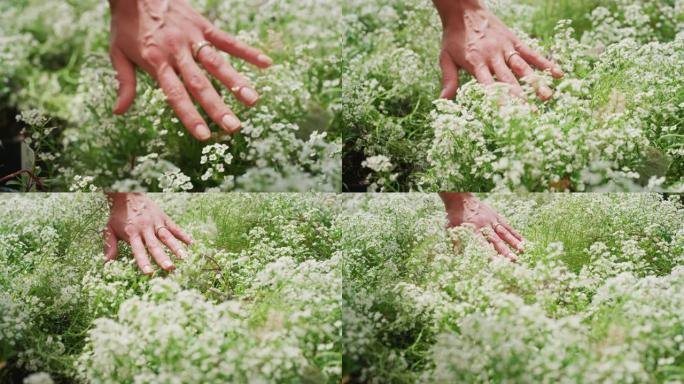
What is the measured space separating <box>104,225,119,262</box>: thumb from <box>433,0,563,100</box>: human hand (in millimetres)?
1106

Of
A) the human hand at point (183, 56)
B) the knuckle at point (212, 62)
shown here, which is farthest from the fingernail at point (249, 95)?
the knuckle at point (212, 62)

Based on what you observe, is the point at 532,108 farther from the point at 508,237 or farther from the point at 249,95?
the point at 249,95

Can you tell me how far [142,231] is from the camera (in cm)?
229

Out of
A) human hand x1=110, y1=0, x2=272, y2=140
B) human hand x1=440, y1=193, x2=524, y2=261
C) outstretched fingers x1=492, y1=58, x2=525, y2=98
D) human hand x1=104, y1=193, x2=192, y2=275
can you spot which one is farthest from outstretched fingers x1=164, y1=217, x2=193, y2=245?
outstretched fingers x1=492, y1=58, x2=525, y2=98

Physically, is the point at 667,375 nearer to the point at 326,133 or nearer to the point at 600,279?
the point at 600,279

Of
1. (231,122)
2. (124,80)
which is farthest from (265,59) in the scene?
(124,80)

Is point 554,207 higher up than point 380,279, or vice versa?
point 554,207

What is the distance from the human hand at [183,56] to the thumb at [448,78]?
1.77ft

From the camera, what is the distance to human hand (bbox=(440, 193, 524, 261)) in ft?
6.94

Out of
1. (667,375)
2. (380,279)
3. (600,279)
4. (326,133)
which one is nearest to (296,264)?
(380,279)

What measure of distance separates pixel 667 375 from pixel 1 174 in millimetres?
1993

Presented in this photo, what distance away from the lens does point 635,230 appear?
224 cm

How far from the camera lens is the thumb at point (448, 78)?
6.76 ft

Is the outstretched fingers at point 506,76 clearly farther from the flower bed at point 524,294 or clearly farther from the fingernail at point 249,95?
the fingernail at point 249,95
